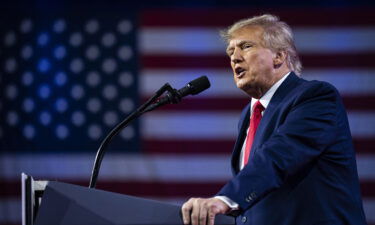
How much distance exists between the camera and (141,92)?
4324mm

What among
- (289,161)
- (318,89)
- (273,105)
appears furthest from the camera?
(273,105)

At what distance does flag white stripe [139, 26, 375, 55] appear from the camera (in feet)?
14.2

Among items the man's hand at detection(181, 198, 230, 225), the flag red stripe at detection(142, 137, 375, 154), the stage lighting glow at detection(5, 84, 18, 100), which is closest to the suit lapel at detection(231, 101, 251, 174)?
the man's hand at detection(181, 198, 230, 225)

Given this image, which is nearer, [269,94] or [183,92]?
[183,92]

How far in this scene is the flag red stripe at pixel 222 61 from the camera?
14.1 ft

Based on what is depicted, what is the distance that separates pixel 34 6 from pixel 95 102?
757 millimetres

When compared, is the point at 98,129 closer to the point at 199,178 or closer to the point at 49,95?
the point at 49,95

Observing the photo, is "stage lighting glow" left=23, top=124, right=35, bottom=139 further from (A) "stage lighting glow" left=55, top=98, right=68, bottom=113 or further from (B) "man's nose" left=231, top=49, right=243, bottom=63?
(B) "man's nose" left=231, top=49, right=243, bottom=63

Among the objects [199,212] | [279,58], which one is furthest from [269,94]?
[199,212]

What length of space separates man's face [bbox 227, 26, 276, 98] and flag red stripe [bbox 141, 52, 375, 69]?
2089 mm

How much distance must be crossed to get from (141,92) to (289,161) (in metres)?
2.68

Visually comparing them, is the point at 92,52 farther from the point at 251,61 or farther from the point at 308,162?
the point at 308,162

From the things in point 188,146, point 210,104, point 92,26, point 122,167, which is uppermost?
point 92,26

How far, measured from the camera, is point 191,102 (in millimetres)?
4332
